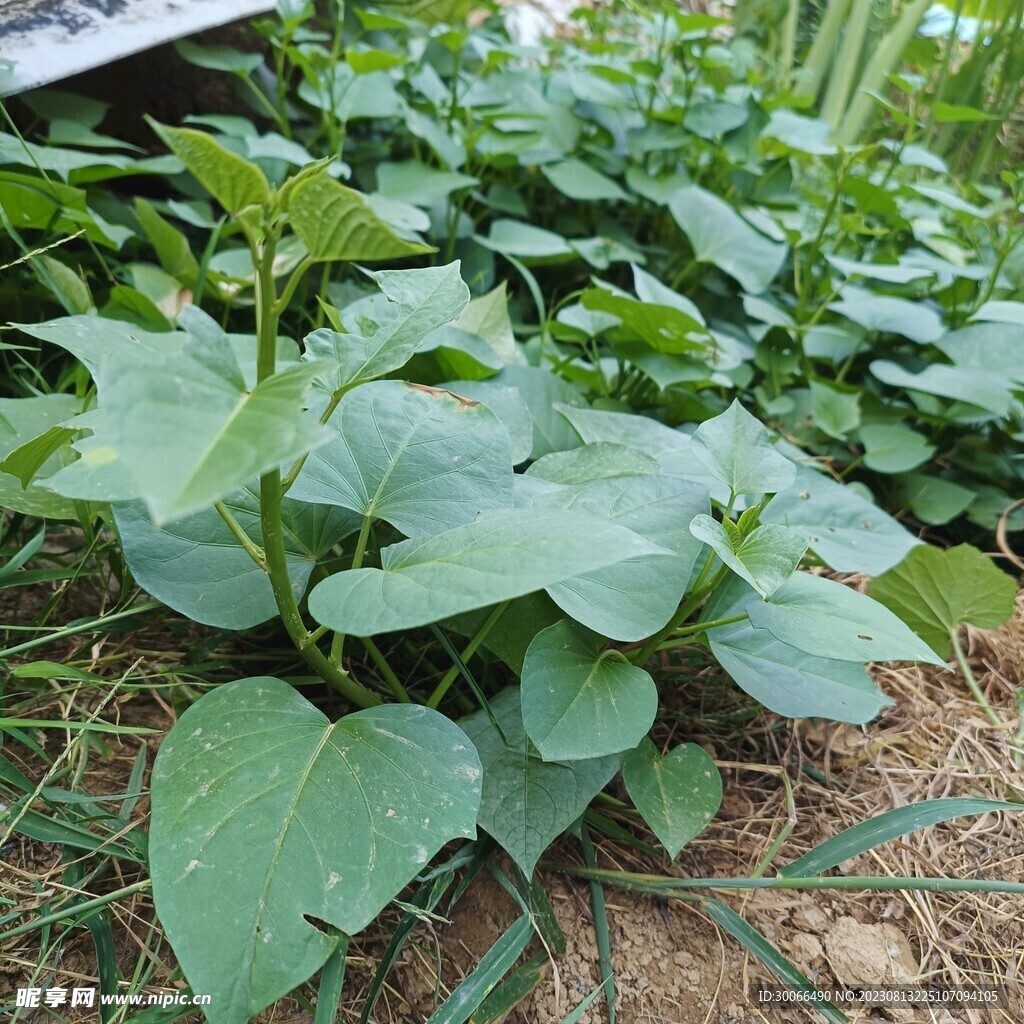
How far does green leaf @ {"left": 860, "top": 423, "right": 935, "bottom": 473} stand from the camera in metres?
1.22

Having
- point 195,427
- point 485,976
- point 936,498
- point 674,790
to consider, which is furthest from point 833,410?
point 195,427

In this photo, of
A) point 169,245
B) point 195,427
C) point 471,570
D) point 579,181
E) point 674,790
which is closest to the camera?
point 195,427

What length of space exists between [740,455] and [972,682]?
1.69ft

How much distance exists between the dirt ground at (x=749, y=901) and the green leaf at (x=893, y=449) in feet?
1.33

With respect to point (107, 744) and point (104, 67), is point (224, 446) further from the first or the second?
point (104, 67)

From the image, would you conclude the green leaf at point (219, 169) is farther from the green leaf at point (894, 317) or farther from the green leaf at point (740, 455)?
the green leaf at point (894, 317)

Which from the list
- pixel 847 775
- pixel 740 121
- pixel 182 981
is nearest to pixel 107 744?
pixel 182 981

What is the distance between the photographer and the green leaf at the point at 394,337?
21.1 inches

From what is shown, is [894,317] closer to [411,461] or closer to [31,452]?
[411,461]

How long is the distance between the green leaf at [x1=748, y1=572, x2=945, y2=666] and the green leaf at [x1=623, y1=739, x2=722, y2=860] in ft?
0.53

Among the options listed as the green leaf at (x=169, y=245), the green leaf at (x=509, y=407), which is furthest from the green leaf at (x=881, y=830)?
Result: the green leaf at (x=169, y=245)

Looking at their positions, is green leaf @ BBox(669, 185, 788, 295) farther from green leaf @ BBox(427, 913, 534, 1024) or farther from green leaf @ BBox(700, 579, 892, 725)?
green leaf @ BBox(427, 913, 534, 1024)

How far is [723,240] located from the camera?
4.66 feet

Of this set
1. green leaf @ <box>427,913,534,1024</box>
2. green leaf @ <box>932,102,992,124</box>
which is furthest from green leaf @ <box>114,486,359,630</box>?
green leaf @ <box>932,102,992,124</box>
